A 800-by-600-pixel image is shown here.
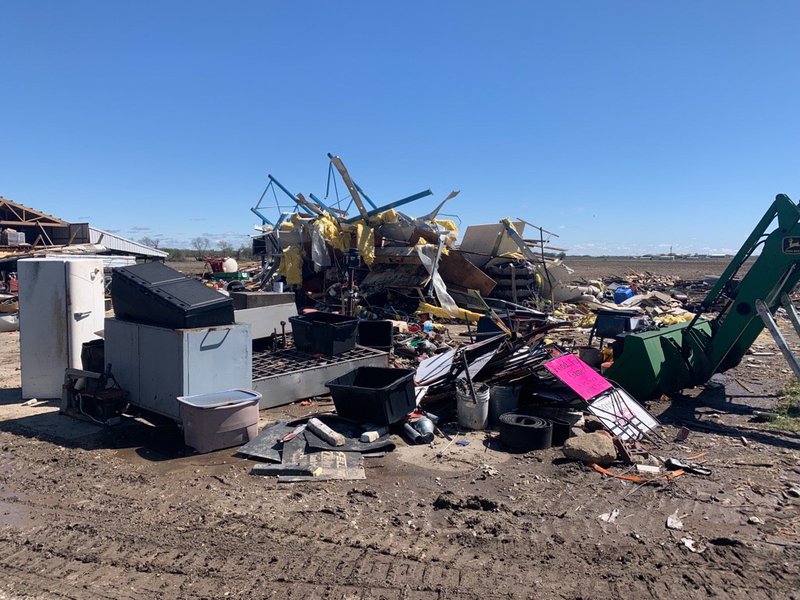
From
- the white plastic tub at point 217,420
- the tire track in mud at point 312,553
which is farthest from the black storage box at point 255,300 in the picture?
the tire track in mud at point 312,553

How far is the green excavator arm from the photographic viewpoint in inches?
307

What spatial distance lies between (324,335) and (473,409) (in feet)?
9.72

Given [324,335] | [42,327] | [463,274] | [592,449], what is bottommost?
[592,449]

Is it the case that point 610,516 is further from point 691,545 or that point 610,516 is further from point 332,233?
point 332,233

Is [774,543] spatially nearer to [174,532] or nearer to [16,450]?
[174,532]

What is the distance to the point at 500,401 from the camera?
22.9ft

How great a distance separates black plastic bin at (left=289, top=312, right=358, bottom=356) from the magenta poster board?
328cm

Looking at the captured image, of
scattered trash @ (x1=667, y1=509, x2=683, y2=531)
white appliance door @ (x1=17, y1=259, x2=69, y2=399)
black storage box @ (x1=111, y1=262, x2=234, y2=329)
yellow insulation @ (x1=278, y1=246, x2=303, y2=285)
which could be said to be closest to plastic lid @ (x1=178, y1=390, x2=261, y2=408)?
black storage box @ (x1=111, y1=262, x2=234, y2=329)

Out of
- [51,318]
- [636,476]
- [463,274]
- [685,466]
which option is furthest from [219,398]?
[463,274]

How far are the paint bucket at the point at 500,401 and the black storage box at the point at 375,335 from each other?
3866mm

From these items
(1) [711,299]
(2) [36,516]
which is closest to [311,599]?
(2) [36,516]

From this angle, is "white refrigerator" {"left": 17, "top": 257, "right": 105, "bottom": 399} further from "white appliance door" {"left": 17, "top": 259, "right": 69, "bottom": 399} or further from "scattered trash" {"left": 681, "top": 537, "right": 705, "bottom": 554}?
"scattered trash" {"left": 681, "top": 537, "right": 705, "bottom": 554}

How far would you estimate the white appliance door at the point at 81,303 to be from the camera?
25.0 feet

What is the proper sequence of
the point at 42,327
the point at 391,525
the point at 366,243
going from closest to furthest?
1. the point at 391,525
2. the point at 42,327
3. the point at 366,243
